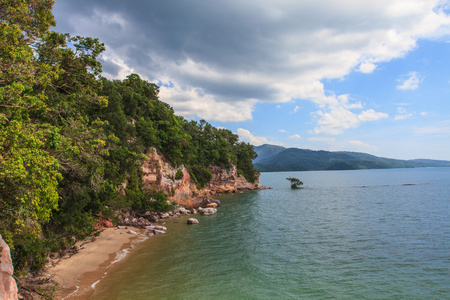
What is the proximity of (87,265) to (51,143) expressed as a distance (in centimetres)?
937

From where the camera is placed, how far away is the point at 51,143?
1176cm

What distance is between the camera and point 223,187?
70812mm

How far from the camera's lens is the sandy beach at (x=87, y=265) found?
13.0 m

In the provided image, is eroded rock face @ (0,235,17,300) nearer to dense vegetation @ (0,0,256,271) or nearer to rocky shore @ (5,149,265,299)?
dense vegetation @ (0,0,256,271)

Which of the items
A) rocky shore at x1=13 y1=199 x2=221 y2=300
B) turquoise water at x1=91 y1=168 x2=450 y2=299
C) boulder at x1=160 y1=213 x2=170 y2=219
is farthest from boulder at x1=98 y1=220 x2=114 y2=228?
boulder at x1=160 y1=213 x2=170 y2=219

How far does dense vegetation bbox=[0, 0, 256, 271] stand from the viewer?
366 inches

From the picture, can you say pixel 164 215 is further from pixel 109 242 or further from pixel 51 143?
pixel 51 143

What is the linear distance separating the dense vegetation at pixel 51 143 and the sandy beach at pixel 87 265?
1.33m

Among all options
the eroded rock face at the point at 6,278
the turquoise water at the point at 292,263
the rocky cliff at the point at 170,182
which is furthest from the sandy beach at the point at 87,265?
the rocky cliff at the point at 170,182

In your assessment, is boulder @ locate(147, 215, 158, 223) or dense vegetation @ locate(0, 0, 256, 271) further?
boulder @ locate(147, 215, 158, 223)

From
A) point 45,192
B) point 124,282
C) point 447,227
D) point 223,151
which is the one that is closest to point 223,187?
point 223,151

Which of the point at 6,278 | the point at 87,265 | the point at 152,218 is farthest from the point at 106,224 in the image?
the point at 6,278

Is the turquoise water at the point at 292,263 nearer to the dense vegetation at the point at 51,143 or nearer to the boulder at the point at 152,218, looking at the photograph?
the boulder at the point at 152,218

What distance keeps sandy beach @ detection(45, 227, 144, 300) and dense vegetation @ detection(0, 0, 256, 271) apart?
1.33 m
